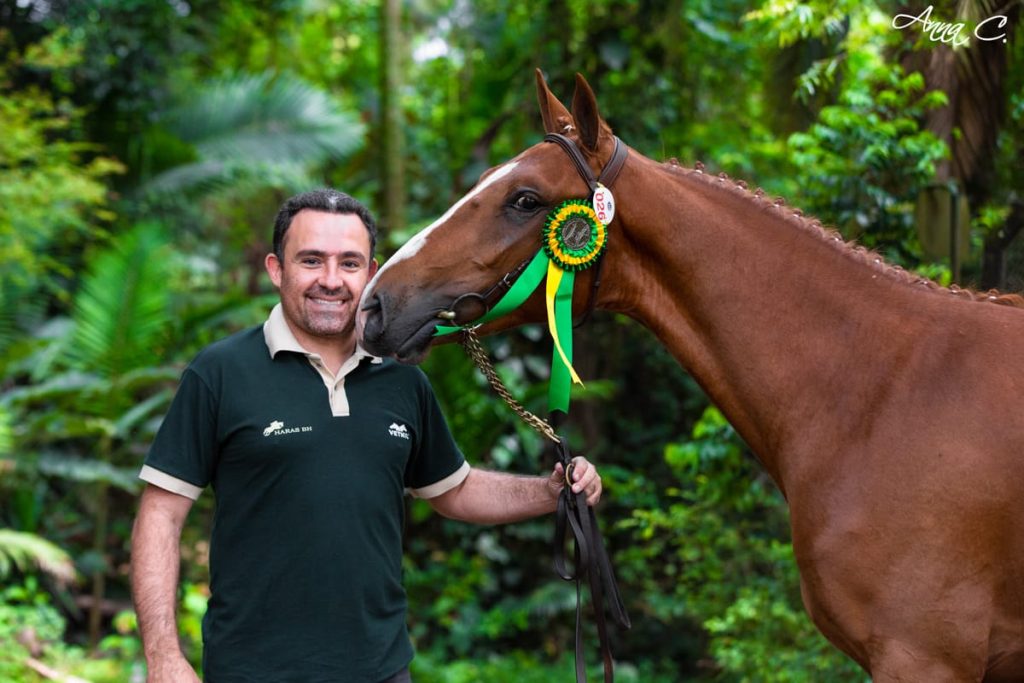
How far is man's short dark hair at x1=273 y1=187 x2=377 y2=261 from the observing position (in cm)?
298

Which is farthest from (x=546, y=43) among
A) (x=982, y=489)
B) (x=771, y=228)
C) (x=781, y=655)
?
(x=982, y=489)

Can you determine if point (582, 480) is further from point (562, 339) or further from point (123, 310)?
point (123, 310)

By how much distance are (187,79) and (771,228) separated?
9863mm

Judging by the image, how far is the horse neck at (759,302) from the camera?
273 centimetres

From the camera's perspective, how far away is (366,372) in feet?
9.80

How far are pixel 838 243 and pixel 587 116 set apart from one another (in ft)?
2.64

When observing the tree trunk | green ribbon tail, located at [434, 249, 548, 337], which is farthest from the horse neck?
the tree trunk

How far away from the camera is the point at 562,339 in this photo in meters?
2.88

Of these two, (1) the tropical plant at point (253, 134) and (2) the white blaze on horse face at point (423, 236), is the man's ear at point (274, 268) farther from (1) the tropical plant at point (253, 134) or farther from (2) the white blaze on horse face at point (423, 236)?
(1) the tropical plant at point (253, 134)

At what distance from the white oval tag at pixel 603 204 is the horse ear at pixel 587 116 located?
0.44 ft

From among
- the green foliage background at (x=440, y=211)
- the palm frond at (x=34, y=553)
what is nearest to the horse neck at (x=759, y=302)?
the green foliage background at (x=440, y=211)

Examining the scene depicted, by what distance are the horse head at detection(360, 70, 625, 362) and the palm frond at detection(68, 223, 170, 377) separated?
19.9ft

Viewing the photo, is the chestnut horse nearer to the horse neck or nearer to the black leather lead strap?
the horse neck

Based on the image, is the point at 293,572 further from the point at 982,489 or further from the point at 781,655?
the point at 781,655
